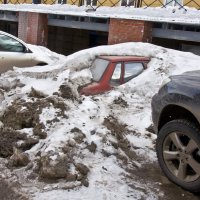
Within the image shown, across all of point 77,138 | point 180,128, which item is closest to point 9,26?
point 77,138

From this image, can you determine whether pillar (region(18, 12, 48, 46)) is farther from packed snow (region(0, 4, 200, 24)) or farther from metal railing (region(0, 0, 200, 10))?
metal railing (region(0, 0, 200, 10))

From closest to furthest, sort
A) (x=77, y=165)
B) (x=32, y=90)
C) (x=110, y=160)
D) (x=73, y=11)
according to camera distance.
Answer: (x=77, y=165)
(x=110, y=160)
(x=32, y=90)
(x=73, y=11)

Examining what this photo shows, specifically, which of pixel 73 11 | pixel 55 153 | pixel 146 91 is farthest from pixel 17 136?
pixel 73 11

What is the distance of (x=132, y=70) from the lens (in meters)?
8.33

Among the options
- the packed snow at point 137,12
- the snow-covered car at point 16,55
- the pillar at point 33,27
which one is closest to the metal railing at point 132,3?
the packed snow at point 137,12

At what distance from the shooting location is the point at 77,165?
186 inches

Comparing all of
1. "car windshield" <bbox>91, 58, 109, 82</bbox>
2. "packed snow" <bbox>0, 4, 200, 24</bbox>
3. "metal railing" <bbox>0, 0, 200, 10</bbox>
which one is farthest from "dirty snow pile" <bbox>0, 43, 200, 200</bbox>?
"metal railing" <bbox>0, 0, 200, 10</bbox>

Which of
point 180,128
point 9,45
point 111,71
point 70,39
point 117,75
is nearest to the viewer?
point 180,128

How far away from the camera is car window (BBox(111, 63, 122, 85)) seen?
799 centimetres

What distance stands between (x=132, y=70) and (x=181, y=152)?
13.3ft

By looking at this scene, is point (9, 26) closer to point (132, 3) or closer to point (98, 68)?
point (132, 3)

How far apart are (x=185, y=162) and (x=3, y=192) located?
1833mm

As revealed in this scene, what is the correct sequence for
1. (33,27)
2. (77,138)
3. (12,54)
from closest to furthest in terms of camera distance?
(77,138) < (12,54) < (33,27)

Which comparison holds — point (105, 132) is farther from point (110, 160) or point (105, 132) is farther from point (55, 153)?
point (55, 153)
